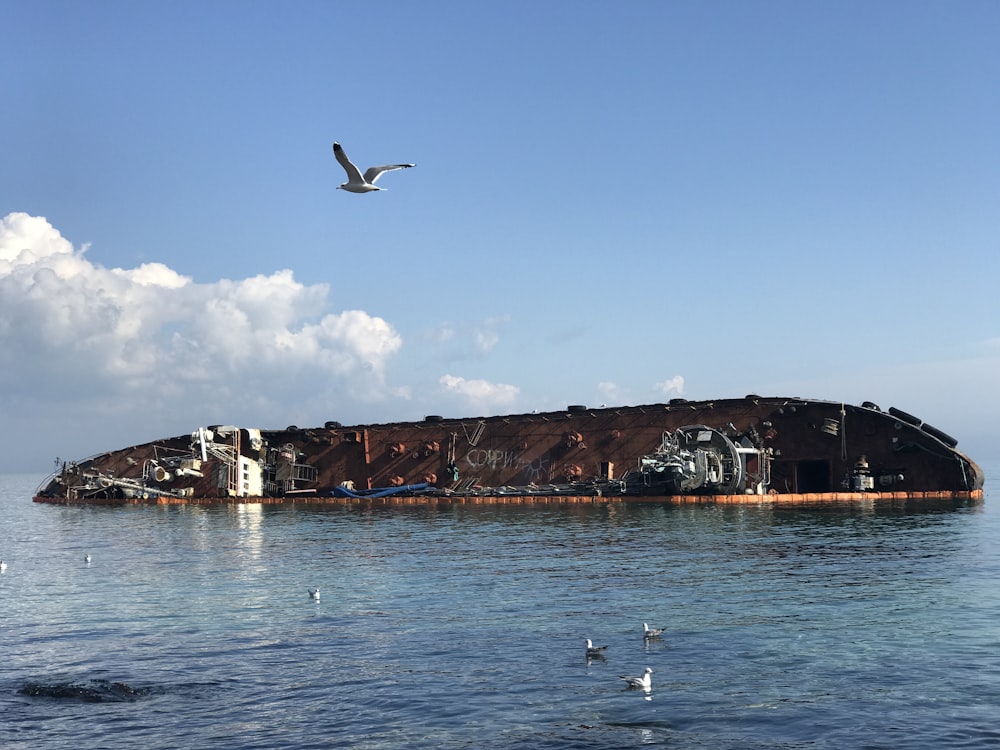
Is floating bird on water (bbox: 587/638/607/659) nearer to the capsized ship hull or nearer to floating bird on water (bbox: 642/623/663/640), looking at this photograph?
floating bird on water (bbox: 642/623/663/640)

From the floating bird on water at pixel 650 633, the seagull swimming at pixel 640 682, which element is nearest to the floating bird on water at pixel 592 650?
the floating bird on water at pixel 650 633

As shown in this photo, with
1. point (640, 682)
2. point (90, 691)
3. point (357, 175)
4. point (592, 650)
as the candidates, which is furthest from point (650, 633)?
point (357, 175)

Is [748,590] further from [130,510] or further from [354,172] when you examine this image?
[130,510]

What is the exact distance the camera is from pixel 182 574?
40.2 meters

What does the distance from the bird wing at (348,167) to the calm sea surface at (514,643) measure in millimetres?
14545

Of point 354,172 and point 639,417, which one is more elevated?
point 354,172

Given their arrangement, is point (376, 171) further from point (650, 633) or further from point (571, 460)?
point (571, 460)

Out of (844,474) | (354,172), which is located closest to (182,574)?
(354,172)

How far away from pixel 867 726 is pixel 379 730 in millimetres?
9339

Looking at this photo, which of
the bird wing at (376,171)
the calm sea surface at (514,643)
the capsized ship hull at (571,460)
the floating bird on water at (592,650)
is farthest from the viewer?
the capsized ship hull at (571,460)

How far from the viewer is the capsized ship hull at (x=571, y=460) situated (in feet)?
249

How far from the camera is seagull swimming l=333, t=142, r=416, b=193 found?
3061 cm

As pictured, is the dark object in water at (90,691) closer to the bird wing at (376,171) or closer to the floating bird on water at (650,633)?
the floating bird on water at (650,633)

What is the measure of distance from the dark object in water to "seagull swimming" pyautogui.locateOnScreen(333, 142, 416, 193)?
17054 mm
